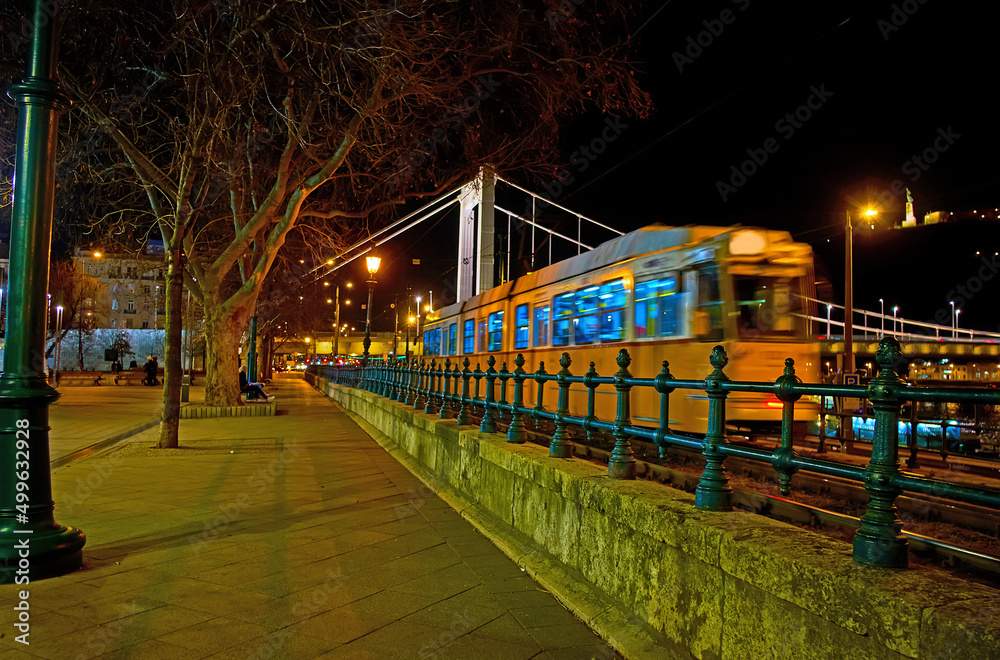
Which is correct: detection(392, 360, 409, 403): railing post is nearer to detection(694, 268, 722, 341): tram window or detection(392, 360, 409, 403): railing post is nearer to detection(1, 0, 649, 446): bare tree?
detection(1, 0, 649, 446): bare tree

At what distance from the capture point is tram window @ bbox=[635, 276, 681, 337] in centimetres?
1073

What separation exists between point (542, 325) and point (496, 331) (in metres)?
2.79

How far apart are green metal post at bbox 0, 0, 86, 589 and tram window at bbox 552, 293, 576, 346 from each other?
9.44 metres

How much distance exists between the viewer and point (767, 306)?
10.7 meters

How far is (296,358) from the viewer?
424 feet

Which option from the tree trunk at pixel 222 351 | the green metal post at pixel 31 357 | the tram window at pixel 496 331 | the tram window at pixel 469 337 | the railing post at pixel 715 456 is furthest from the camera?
the tram window at pixel 469 337

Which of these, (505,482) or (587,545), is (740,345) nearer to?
(505,482)

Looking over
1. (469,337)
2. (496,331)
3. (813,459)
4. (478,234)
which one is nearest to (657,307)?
(496,331)

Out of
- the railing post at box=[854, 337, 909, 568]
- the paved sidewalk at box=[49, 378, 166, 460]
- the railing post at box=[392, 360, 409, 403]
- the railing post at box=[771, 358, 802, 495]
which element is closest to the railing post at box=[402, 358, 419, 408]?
the railing post at box=[392, 360, 409, 403]

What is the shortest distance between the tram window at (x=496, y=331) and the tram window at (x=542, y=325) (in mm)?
2045

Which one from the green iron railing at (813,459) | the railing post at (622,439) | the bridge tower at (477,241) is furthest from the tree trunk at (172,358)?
the bridge tower at (477,241)

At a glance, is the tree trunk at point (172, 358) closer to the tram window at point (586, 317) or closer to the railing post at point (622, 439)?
the tram window at point (586, 317)

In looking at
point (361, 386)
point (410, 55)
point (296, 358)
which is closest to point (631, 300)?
point (410, 55)

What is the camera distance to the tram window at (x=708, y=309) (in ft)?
34.1
